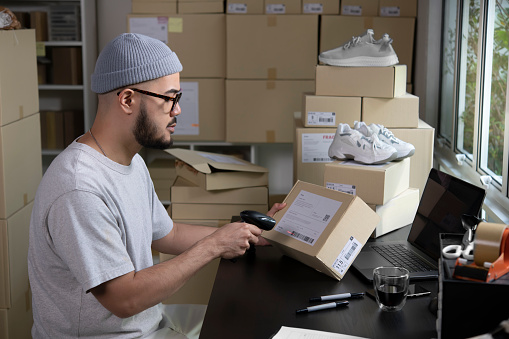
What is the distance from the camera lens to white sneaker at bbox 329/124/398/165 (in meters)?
2.11

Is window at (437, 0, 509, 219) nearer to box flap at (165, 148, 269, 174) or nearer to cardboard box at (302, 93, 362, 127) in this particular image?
cardboard box at (302, 93, 362, 127)

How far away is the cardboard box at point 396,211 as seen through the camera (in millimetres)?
2092

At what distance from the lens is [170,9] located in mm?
3779

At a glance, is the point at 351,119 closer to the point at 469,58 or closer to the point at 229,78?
the point at 469,58

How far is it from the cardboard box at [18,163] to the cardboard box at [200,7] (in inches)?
48.9

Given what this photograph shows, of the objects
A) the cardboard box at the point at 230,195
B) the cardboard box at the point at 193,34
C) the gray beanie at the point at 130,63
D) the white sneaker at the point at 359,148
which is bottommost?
the cardboard box at the point at 230,195

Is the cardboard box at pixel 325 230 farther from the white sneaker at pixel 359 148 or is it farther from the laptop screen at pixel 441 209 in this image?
the white sneaker at pixel 359 148

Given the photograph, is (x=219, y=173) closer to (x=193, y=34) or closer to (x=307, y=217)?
(x=307, y=217)

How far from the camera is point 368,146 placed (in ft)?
6.97

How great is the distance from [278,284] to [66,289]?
1.83ft

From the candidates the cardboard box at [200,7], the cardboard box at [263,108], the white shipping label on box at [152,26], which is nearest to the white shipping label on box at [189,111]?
the cardboard box at [263,108]

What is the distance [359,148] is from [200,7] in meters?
2.00

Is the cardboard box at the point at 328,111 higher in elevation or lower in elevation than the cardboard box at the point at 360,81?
lower

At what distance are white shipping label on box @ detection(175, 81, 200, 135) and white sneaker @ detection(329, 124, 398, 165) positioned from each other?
1.75m
